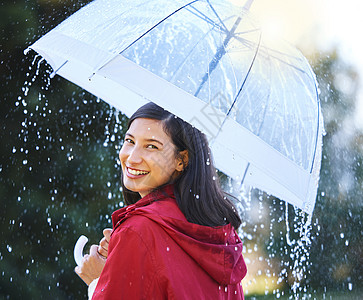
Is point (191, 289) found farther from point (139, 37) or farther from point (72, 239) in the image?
point (72, 239)

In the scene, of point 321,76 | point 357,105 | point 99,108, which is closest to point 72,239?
point 99,108

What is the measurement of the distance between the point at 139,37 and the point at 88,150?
10.5ft

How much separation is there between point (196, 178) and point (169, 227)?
0.30 meters

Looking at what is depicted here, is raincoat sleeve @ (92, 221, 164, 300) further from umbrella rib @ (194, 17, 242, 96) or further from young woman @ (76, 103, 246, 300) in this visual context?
umbrella rib @ (194, 17, 242, 96)

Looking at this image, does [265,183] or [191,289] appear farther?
[265,183]

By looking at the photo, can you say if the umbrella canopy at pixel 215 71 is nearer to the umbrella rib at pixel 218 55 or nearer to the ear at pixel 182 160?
the umbrella rib at pixel 218 55

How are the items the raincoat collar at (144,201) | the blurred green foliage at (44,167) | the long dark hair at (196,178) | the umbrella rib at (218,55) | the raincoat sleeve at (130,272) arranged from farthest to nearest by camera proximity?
1. the blurred green foliage at (44,167)
2. the umbrella rib at (218,55)
3. the long dark hair at (196,178)
4. the raincoat collar at (144,201)
5. the raincoat sleeve at (130,272)

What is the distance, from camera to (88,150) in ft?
17.4

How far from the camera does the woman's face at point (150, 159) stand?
2.01 meters

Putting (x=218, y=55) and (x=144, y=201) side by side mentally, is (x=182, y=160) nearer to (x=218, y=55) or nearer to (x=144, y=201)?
(x=144, y=201)

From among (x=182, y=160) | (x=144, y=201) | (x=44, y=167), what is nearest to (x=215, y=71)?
(x=182, y=160)

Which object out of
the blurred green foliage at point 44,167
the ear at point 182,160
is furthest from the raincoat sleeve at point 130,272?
the blurred green foliage at point 44,167

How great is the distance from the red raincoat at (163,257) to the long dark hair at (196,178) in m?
0.05

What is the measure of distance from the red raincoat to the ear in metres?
0.14
